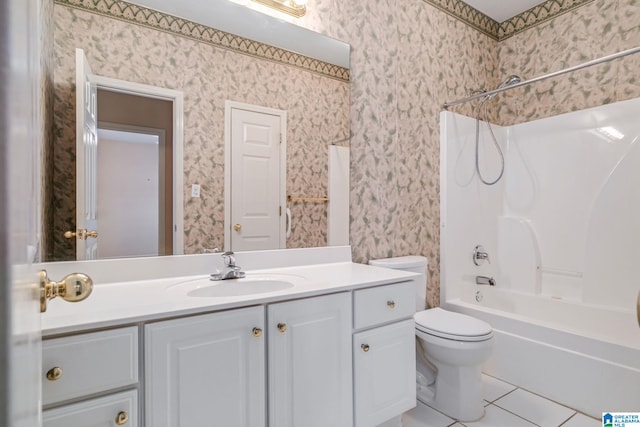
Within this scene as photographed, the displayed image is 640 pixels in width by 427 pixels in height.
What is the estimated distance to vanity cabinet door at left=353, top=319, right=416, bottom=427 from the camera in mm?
1415

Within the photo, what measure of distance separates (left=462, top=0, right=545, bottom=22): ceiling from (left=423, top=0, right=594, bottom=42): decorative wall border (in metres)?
0.03

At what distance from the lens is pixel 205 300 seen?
1107 millimetres

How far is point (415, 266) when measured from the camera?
2.05 m

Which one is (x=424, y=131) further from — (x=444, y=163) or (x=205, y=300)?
(x=205, y=300)

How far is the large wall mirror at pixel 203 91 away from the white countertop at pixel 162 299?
21 cm

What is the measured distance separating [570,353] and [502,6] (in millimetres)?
2547

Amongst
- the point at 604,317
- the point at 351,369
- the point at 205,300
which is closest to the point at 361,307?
the point at 351,369

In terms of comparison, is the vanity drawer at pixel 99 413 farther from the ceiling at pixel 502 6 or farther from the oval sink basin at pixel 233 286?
the ceiling at pixel 502 6

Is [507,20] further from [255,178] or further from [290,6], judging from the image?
[255,178]

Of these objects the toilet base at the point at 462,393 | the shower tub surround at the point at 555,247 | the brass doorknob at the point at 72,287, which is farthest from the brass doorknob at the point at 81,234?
the shower tub surround at the point at 555,247

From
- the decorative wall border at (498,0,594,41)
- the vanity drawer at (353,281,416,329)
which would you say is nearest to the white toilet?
the vanity drawer at (353,281,416,329)

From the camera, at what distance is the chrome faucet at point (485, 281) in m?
2.54

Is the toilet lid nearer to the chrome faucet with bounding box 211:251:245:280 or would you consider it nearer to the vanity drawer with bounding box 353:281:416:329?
the vanity drawer with bounding box 353:281:416:329

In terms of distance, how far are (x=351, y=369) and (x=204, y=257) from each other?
2.70 ft
